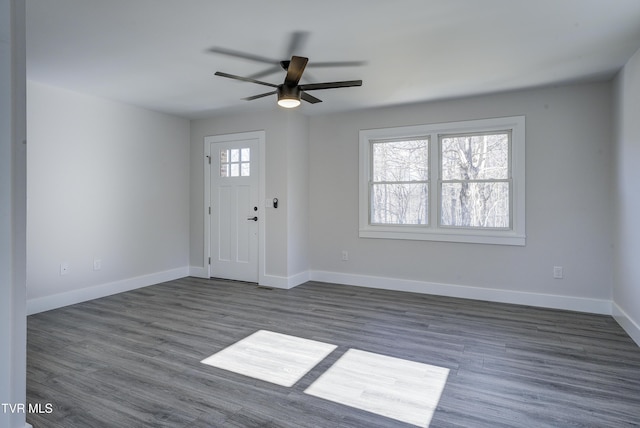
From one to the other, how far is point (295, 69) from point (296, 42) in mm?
219

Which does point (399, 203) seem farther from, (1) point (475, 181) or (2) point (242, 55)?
(2) point (242, 55)

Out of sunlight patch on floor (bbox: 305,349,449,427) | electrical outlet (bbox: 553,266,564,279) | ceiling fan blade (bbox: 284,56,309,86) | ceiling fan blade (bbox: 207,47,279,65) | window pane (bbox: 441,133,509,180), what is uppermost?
ceiling fan blade (bbox: 207,47,279,65)

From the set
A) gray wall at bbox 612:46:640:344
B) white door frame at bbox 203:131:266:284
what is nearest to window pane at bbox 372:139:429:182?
white door frame at bbox 203:131:266:284

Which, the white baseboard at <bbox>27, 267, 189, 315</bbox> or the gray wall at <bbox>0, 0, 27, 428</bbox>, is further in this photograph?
the white baseboard at <bbox>27, 267, 189, 315</bbox>

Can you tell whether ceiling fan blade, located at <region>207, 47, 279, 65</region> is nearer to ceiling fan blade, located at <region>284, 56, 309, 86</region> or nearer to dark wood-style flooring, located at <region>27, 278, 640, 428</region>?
ceiling fan blade, located at <region>284, 56, 309, 86</region>

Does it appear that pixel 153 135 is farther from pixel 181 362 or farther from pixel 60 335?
pixel 181 362

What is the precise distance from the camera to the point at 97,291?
14.9 ft

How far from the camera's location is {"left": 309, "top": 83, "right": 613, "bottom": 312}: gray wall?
3.95 m

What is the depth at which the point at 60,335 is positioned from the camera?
3258 millimetres

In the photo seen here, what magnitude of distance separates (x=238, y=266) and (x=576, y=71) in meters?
4.72

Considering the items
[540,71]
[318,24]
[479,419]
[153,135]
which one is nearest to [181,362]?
[479,419]

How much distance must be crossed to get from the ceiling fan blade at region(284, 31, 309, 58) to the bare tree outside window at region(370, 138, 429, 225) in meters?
2.30

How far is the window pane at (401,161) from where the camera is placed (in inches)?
192

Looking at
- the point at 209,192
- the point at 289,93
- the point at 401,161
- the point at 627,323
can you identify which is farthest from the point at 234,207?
the point at 627,323
